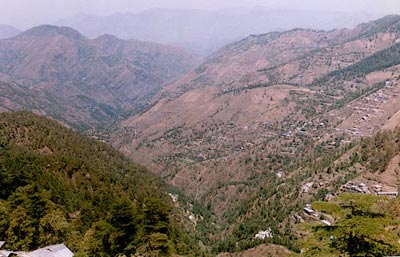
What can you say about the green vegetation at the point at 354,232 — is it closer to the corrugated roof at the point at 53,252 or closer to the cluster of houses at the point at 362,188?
the corrugated roof at the point at 53,252

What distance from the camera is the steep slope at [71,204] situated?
157 feet

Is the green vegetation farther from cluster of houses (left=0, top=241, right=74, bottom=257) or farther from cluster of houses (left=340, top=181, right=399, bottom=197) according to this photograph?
cluster of houses (left=340, top=181, right=399, bottom=197)

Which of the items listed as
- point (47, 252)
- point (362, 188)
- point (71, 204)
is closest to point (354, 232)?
point (47, 252)

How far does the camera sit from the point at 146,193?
A: 103 meters

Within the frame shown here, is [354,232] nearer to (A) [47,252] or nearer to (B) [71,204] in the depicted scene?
(A) [47,252]

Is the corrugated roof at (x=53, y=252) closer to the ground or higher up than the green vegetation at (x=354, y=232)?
closer to the ground

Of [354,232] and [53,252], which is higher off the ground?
[354,232]

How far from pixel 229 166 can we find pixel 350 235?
15712 cm

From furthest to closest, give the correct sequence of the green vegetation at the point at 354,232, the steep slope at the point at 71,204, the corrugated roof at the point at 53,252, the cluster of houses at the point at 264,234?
the cluster of houses at the point at 264,234
the steep slope at the point at 71,204
the corrugated roof at the point at 53,252
the green vegetation at the point at 354,232

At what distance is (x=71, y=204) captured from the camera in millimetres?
71500

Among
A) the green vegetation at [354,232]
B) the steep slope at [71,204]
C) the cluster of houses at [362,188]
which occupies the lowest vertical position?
the cluster of houses at [362,188]

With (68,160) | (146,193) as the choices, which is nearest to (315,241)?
(68,160)

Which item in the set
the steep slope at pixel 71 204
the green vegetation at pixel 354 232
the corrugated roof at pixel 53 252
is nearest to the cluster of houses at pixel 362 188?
the steep slope at pixel 71 204

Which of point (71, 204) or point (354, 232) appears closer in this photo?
point (354, 232)
